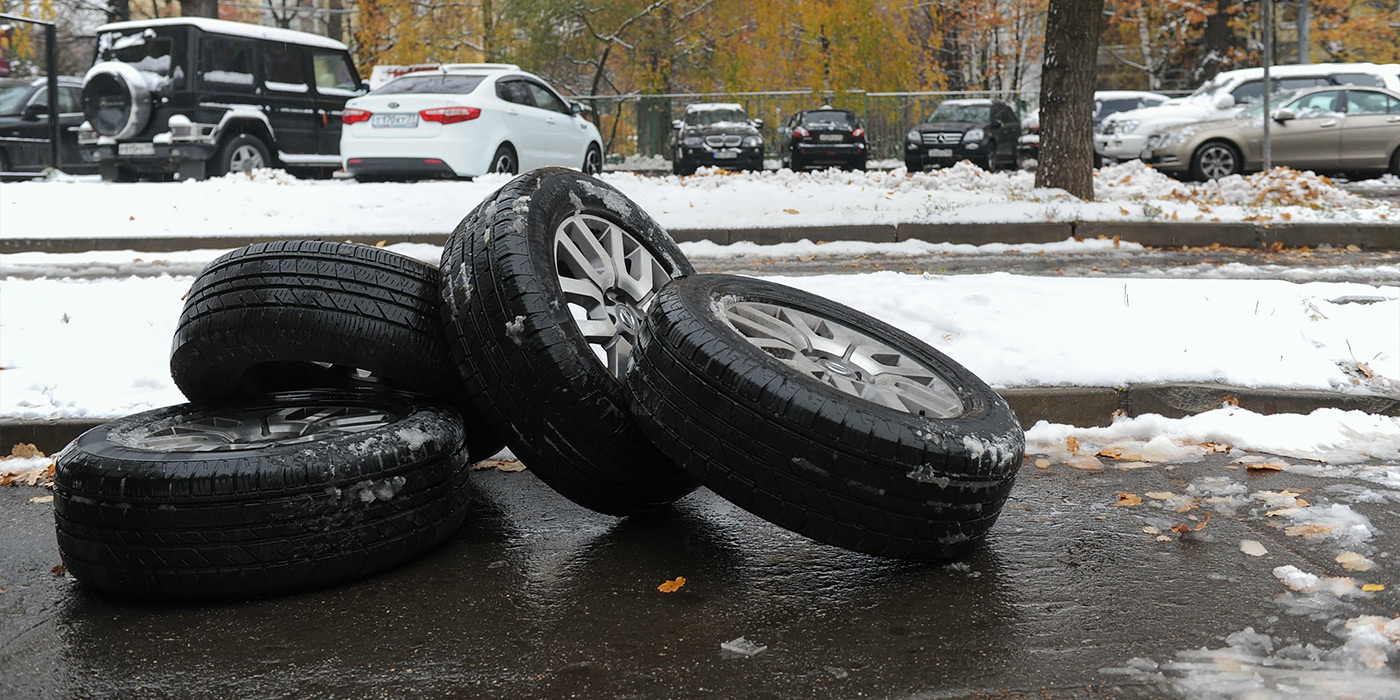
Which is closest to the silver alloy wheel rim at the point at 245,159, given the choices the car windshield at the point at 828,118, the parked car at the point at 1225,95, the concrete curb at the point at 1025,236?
the concrete curb at the point at 1025,236

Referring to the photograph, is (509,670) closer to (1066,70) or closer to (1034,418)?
(1034,418)

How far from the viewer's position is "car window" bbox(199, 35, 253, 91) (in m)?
16.0

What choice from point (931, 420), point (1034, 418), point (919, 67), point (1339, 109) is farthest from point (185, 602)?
point (919, 67)

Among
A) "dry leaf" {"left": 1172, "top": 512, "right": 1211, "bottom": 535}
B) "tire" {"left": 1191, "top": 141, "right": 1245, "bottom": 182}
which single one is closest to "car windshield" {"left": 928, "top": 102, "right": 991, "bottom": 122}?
"tire" {"left": 1191, "top": 141, "right": 1245, "bottom": 182}

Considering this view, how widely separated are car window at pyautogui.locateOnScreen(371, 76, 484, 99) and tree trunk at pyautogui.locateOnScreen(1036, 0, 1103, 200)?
720cm

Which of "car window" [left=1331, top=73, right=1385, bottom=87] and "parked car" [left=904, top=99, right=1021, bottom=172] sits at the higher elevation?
"car window" [left=1331, top=73, right=1385, bottom=87]

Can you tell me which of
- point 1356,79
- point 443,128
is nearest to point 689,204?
point 443,128

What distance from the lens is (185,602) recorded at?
306cm

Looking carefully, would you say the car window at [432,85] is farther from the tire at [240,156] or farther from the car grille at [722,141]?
the car grille at [722,141]

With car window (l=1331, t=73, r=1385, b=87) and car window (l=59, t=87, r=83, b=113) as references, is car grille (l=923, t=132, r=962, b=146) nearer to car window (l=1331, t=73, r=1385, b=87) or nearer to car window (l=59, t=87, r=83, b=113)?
car window (l=1331, t=73, r=1385, b=87)

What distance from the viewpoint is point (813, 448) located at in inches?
120

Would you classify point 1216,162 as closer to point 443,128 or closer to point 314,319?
point 443,128

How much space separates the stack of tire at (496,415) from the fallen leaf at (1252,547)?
0.74 meters

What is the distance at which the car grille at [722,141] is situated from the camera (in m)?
24.9
